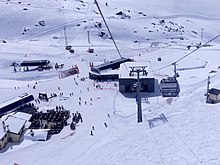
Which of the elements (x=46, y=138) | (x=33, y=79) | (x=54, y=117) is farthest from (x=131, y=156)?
(x=33, y=79)

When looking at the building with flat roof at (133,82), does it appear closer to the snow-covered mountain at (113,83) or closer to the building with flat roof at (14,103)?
the snow-covered mountain at (113,83)

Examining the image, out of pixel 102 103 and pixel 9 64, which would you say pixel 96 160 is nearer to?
pixel 102 103

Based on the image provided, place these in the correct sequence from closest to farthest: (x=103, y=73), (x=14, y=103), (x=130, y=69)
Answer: (x=14, y=103)
(x=130, y=69)
(x=103, y=73)

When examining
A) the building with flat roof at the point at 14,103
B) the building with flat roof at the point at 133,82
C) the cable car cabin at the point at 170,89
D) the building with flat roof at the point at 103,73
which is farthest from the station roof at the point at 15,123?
the building with flat roof at the point at 103,73

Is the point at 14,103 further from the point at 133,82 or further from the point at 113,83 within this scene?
the point at 133,82

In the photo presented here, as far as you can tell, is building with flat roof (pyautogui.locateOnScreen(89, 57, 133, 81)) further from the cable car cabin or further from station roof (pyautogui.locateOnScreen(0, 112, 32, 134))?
station roof (pyautogui.locateOnScreen(0, 112, 32, 134))

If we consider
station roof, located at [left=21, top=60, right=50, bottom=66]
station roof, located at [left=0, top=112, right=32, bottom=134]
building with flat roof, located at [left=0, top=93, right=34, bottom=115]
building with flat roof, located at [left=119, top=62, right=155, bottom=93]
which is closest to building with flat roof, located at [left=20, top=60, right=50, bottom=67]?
station roof, located at [left=21, top=60, right=50, bottom=66]

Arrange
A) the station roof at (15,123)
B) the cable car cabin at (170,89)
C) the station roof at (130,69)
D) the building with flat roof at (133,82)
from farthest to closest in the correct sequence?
1. the station roof at (130,69)
2. the building with flat roof at (133,82)
3. the cable car cabin at (170,89)
4. the station roof at (15,123)

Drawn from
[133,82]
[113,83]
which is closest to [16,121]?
[133,82]
